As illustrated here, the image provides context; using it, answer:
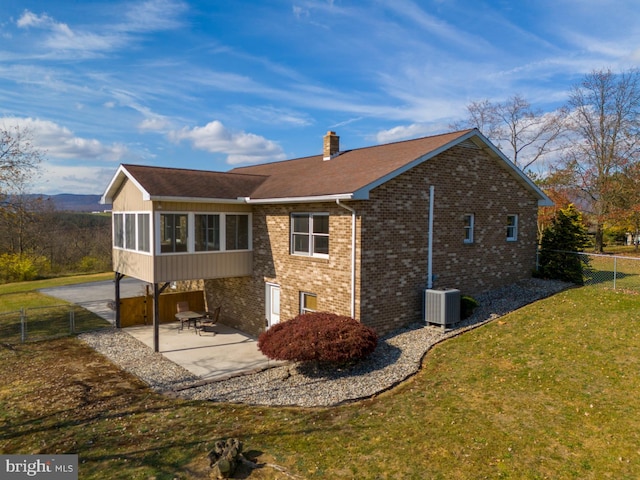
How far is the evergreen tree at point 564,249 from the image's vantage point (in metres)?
16.7

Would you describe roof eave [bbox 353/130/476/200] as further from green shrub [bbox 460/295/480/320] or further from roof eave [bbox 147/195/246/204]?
roof eave [bbox 147/195/246/204]

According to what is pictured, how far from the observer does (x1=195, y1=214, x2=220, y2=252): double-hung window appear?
47.4 ft

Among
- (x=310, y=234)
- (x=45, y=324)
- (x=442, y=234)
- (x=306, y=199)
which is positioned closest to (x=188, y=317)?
(x=45, y=324)

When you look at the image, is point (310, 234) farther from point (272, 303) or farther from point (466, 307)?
point (466, 307)

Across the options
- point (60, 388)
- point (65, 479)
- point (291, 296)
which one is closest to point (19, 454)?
point (65, 479)

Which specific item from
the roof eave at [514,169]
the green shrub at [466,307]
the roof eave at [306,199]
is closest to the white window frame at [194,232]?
the roof eave at [306,199]

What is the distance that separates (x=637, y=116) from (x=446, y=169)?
26836 millimetres

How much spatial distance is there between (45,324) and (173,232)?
8.32 meters

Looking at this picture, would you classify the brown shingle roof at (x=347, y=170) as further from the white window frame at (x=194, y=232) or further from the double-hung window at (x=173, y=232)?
the double-hung window at (x=173, y=232)

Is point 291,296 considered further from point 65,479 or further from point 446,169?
point 65,479

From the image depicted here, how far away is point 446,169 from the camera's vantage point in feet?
45.3

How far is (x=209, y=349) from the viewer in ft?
46.5

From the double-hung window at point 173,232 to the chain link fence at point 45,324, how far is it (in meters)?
5.90

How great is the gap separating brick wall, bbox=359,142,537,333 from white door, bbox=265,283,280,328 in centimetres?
409
